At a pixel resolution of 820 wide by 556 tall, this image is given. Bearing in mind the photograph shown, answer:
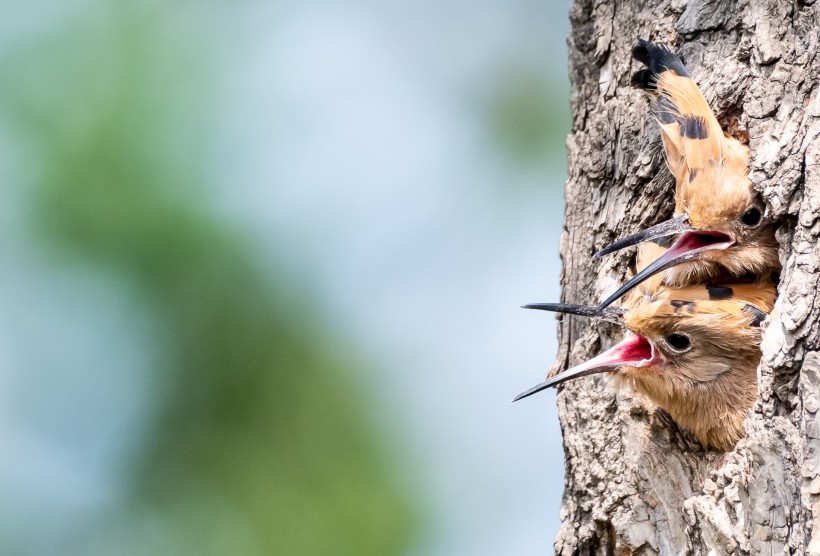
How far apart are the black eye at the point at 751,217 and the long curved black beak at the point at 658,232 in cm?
12

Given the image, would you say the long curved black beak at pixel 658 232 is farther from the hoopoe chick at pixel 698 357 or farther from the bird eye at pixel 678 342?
the bird eye at pixel 678 342

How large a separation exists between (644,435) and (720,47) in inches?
36.0

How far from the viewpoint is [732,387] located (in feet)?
7.79

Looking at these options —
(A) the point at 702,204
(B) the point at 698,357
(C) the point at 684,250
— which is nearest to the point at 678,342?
(B) the point at 698,357

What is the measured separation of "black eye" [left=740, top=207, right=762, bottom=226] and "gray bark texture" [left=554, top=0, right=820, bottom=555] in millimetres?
104

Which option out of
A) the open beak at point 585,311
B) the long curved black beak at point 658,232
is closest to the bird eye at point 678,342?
the open beak at point 585,311

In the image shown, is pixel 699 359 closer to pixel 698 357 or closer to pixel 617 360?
pixel 698 357

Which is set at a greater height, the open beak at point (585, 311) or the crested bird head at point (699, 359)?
the open beak at point (585, 311)

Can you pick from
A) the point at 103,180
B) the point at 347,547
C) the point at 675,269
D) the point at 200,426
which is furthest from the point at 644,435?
the point at 103,180

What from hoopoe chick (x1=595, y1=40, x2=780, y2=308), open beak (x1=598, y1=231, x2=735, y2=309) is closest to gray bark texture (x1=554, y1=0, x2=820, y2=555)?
hoopoe chick (x1=595, y1=40, x2=780, y2=308)

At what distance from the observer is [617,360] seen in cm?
247

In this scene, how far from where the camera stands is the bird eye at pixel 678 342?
2.40 meters

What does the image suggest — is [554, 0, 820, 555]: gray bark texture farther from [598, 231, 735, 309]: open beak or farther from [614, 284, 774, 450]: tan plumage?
[598, 231, 735, 309]: open beak

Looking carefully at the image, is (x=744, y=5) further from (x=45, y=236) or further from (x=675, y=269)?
(x=45, y=236)
